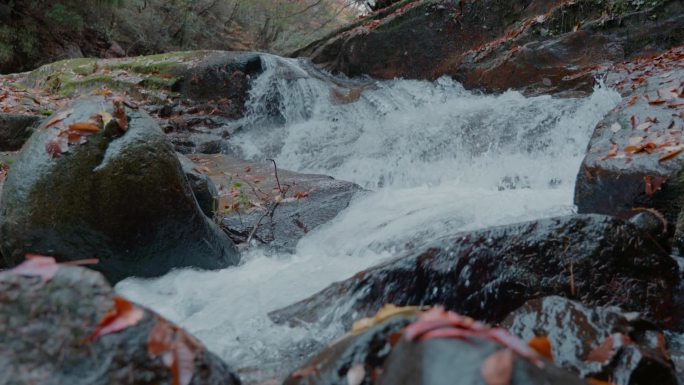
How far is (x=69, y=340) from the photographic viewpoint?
5.32 feet

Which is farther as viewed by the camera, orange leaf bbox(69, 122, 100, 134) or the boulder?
orange leaf bbox(69, 122, 100, 134)

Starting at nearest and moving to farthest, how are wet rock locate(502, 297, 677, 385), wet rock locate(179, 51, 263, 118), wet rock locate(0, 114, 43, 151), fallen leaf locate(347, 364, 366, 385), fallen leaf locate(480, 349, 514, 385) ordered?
fallen leaf locate(480, 349, 514, 385)
fallen leaf locate(347, 364, 366, 385)
wet rock locate(502, 297, 677, 385)
wet rock locate(0, 114, 43, 151)
wet rock locate(179, 51, 263, 118)

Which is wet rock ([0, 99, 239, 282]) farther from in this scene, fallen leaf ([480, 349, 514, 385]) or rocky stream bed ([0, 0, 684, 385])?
fallen leaf ([480, 349, 514, 385])

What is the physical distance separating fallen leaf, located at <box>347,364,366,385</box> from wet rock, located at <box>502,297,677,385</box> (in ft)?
2.85

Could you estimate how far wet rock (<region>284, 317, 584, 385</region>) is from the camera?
1148 millimetres

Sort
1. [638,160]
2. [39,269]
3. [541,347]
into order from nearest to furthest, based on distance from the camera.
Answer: [541,347] < [39,269] < [638,160]

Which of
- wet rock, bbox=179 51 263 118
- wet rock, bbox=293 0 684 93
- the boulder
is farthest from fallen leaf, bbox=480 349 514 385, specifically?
wet rock, bbox=179 51 263 118

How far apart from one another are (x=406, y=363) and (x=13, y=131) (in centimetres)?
808

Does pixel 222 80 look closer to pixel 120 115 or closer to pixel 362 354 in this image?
pixel 120 115

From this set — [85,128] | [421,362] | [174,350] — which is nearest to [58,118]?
[85,128]

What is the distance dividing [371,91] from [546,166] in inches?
216

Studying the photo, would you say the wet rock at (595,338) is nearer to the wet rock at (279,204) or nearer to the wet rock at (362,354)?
the wet rock at (362,354)

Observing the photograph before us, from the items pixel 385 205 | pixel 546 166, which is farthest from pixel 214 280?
pixel 546 166

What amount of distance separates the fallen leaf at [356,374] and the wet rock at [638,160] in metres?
2.95
